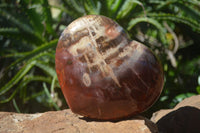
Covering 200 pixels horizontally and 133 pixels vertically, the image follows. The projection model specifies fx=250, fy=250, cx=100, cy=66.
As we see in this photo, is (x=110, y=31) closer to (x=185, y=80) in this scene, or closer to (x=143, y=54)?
(x=143, y=54)

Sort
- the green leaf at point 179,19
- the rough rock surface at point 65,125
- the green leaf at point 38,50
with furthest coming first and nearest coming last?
the green leaf at point 179,19 → the green leaf at point 38,50 → the rough rock surface at point 65,125

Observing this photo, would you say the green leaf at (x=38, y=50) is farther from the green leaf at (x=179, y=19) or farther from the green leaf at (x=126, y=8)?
the green leaf at (x=179, y=19)

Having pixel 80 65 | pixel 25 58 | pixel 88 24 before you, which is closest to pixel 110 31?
pixel 88 24

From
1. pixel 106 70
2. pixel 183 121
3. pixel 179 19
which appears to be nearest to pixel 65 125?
pixel 106 70

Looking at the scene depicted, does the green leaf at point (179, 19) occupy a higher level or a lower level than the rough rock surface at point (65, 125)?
higher

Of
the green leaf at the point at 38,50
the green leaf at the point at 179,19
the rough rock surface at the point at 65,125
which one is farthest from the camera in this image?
the green leaf at the point at 179,19

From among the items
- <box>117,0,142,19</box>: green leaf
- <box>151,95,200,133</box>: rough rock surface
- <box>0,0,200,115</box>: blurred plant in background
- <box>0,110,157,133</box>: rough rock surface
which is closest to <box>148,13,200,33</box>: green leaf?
<box>0,0,200,115</box>: blurred plant in background

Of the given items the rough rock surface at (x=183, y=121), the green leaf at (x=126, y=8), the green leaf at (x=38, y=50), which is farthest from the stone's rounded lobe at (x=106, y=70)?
the green leaf at (x=126, y=8)
